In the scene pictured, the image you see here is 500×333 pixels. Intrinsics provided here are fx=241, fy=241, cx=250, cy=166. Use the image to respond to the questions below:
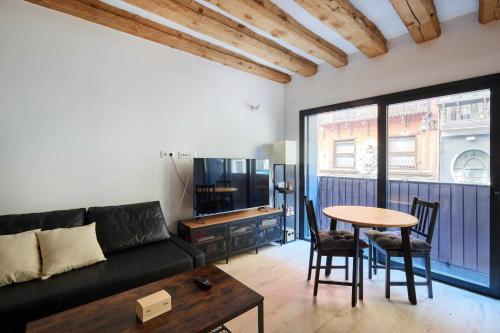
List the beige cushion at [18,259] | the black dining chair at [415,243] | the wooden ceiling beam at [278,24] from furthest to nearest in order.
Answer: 1. the black dining chair at [415,243]
2. the wooden ceiling beam at [278,24]
3. the beige cushion at [18,259]

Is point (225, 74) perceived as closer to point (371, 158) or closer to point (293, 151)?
point (293, 151)

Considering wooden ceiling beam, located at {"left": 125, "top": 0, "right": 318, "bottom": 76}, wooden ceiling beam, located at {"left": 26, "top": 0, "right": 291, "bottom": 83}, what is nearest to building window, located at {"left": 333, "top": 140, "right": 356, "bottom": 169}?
wooden ceiling beam, located at {"left": 125, "top": 0, "right": 318, "bottom": 76}

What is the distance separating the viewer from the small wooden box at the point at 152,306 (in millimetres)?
1271

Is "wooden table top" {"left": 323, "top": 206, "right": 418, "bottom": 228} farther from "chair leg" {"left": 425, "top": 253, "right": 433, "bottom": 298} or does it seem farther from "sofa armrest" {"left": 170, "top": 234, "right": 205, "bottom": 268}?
"sofa armrest" {"left": 170, "top": 234, "right": 205, "bottom": 268}

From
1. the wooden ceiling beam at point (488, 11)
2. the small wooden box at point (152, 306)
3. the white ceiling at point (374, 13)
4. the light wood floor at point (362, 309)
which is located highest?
the white ceiling at point (374, 13)

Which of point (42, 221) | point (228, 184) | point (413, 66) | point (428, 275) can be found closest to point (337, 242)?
point (428, 275)

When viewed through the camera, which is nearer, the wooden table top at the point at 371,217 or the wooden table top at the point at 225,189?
the wooden table top at the point at 371,217

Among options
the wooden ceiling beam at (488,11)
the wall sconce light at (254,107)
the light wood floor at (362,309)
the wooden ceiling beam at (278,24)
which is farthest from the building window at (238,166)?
the wooden ceiling beam at (488,11)

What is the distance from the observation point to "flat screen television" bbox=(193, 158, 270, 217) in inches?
118

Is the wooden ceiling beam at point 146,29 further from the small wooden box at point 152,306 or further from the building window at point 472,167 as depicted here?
the building window at point 472,167

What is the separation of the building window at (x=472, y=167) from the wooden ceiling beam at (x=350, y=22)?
152 centimetres

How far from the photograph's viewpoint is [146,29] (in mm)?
2631

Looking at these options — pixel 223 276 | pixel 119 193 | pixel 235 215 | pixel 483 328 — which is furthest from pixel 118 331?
pixel 483 328

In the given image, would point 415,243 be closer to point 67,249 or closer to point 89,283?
point 89,283
